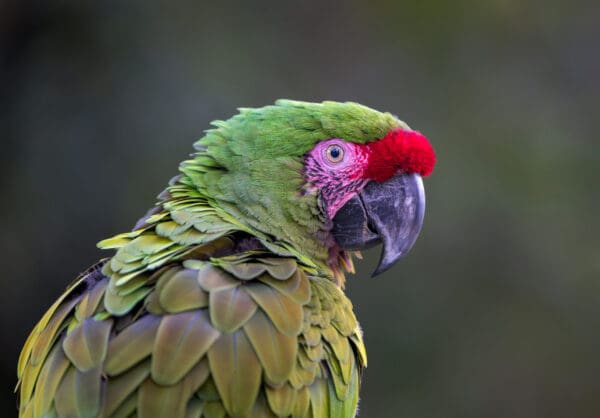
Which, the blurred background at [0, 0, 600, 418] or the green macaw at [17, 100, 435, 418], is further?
the blurred background at [0, 0, 600, 418]

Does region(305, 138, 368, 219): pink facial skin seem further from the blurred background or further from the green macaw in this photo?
the blurred background

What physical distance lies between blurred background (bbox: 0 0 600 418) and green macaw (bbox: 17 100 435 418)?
1.94m

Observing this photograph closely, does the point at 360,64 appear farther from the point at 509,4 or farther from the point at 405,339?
the point at 405,339

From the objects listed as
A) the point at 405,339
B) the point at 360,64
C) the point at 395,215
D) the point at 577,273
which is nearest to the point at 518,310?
the point at 577,273

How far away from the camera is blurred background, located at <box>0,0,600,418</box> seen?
400cm

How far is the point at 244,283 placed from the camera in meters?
1.62

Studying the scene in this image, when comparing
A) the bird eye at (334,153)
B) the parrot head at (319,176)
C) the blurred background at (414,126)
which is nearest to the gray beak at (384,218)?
the parrot head at (319,176)

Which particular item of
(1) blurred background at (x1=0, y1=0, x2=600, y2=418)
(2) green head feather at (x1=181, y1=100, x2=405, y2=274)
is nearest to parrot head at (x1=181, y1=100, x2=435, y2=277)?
(2) green head feather at (x1=181, y1=100, x2=405, y2=274)

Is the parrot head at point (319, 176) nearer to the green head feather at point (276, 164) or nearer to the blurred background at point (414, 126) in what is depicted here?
the green head feather at point (276, 164)

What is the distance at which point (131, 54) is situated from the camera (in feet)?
13.4

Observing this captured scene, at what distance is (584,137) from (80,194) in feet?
9.92

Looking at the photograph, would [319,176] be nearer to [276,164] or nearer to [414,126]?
[276,164]

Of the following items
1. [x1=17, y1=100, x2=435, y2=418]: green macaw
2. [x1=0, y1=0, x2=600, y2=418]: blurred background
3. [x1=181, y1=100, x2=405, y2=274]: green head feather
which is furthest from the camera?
[x1=0, y1=0, x2=600, y2=418]: blurred background

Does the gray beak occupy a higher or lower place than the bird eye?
lower
